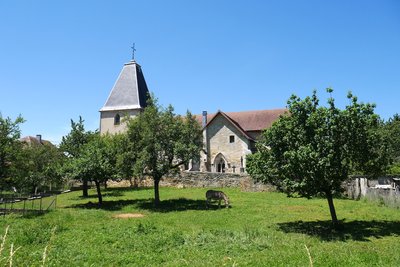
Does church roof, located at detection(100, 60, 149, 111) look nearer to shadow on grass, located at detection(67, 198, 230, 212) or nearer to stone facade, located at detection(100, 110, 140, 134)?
stone facade, located at detection(100, 110, 140, 134)

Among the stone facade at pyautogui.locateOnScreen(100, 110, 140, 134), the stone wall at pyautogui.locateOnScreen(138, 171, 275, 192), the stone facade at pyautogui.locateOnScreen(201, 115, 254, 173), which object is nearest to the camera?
the stone wall at pyautogui.locateOnScreen(138, 171, 275, 192)

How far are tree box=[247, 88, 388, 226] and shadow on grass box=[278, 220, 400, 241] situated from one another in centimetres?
87

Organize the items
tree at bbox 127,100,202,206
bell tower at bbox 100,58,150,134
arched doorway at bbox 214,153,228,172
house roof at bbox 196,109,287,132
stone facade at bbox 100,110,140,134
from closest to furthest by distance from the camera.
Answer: tree at bbox 127,100,202,206 → arched doorway at bbox 214,153,228,172 → house roof at bbox 196,109,287,132 → bell tower at bbox 100,58,150,134 → stone facade at bbox 100,110,140,134

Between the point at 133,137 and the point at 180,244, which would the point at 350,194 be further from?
the point at 180,244

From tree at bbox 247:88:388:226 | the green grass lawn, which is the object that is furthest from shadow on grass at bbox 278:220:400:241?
tree at bbox 247:88:388:226

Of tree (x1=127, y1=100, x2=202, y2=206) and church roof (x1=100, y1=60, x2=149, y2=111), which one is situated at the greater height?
church roof (x1=100, y1=60, x2=149, y2=111)

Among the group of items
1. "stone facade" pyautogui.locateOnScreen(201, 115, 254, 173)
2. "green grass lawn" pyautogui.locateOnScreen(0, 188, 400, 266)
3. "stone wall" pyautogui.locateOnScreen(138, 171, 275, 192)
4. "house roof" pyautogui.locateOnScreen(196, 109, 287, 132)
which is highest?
"house roof" pyautogui.locateOnScreen(196, 109, 287, 132)

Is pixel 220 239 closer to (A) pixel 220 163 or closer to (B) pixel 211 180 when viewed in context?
(B) pixel 211 180

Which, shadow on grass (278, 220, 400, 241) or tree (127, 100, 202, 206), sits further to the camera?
tree (127, 100, 202, 206)

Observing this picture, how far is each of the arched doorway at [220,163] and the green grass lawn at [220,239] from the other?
25.5 meters

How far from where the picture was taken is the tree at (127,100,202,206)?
79.2 ft

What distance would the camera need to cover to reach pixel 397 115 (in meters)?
82.8

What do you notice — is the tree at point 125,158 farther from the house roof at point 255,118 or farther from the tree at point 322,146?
the house roof at point 255,118

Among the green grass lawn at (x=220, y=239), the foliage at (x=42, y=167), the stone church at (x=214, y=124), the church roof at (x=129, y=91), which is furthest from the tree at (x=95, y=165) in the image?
the church roof at (x=129, y=91)
